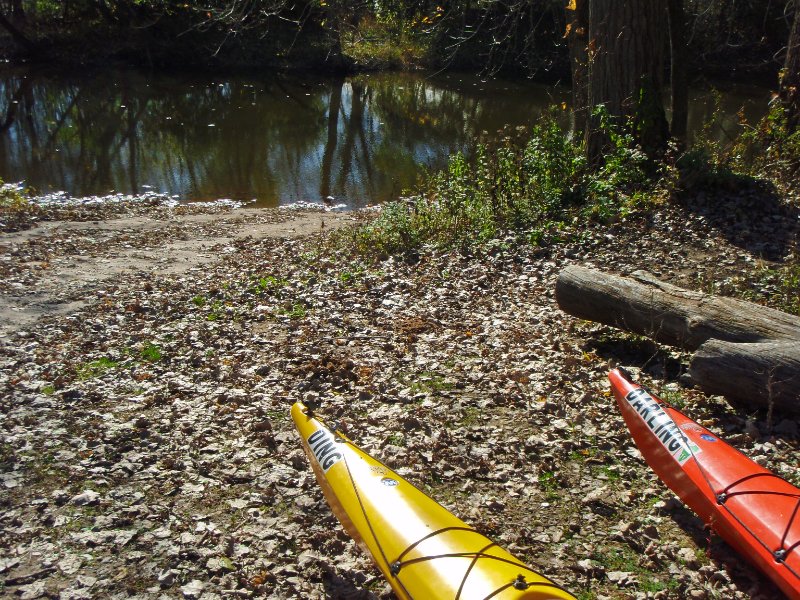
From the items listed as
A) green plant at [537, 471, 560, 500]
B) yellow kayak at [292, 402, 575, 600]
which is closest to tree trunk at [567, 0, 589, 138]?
green plant at [537, 471, 560, 500]

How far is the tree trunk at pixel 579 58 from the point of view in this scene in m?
11.3

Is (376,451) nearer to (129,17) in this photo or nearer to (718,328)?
(718,328)

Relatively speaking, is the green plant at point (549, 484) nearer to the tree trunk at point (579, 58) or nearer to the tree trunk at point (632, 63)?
the tree trunk at point (632, 63)

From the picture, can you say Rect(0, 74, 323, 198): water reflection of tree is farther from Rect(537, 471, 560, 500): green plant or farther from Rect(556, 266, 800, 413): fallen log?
Rect(537, 471, 560, 500): green plant

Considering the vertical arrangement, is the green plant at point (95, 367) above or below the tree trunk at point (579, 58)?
below

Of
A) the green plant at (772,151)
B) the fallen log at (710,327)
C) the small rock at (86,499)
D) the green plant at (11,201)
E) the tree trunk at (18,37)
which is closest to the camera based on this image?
the small rock at (86,499)

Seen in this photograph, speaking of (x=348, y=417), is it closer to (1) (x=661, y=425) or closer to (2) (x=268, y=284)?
(1) (x=661, y=425)

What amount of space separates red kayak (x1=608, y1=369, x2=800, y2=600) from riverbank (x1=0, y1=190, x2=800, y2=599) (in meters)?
0.22

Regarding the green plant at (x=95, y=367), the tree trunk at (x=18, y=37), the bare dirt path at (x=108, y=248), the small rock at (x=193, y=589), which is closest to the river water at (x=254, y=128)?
the tree trunk at (x=18, y=37)

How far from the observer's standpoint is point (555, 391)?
6.03m

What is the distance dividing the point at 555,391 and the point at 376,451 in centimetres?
172

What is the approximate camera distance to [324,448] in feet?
15.3

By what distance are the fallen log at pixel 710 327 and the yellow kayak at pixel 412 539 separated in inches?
104

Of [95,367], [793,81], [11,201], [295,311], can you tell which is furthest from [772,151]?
[11,201]
